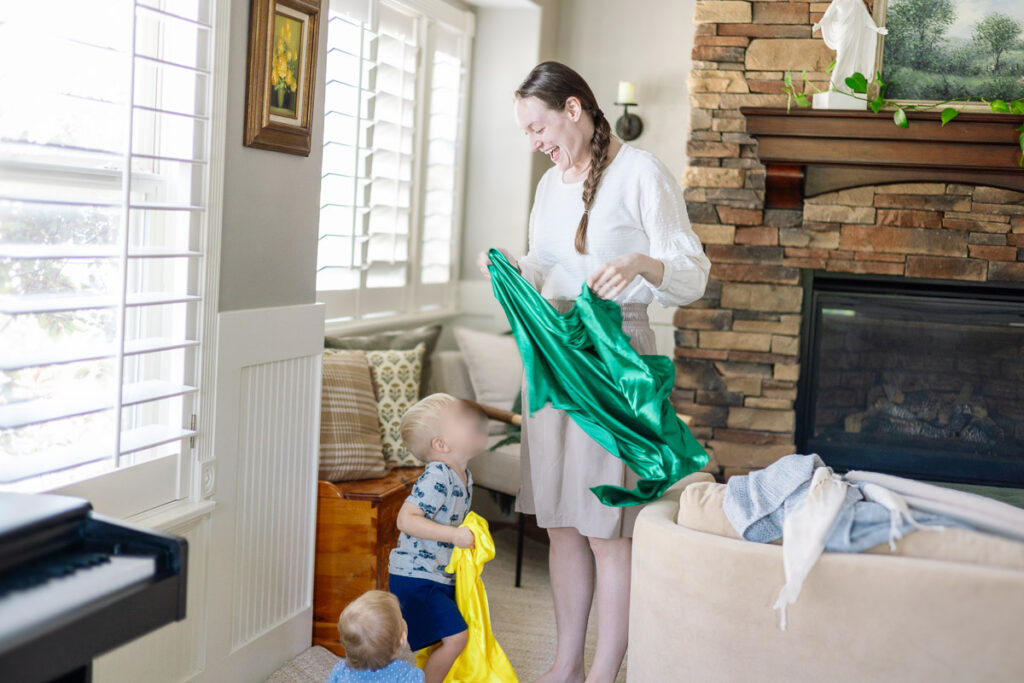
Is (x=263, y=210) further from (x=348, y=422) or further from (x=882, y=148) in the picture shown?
(x=882, y=148)

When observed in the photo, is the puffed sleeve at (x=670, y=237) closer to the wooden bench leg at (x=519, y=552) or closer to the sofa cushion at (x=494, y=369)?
the wooden bench leg at (x=519, y=552)

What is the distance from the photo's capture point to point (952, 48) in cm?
376

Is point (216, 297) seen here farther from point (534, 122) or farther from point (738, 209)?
point (738, 209)

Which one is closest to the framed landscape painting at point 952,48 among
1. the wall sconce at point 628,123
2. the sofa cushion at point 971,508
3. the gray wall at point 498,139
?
the wall sconce at point 628,123

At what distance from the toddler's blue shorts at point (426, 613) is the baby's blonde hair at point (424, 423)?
0.99 feet

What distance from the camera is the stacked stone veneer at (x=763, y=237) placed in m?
3.78

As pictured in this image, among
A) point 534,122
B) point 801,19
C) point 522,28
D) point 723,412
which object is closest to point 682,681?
point 534,122

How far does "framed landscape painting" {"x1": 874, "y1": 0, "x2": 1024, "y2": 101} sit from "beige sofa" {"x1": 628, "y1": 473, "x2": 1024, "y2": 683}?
2535 mm

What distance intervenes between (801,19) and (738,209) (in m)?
0.77

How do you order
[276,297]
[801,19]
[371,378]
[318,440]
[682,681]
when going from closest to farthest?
[682,681] < [276,297] < [318,440] < [371,378] < [801,19]

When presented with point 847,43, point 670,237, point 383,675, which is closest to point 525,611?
point 383,675

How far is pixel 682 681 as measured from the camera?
189 centimetres

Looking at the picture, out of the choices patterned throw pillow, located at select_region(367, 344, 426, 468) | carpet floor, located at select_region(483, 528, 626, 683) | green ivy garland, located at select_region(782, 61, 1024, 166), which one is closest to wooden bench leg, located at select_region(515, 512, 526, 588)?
carpet floor, located at select_region(483, 528, 626, 683)

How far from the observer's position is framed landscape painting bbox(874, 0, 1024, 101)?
148 inches
